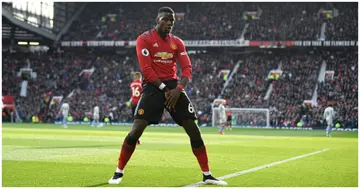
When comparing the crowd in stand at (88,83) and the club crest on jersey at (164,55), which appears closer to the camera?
the club crest on jersey at (164,55)

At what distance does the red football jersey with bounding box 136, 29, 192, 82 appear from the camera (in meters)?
8.91

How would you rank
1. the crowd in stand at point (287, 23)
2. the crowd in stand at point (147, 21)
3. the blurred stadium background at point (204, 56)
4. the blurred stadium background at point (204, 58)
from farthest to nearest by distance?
the crowd in stand at point (147, 21), the crowd in stand at point (287, 23), the blurred stadium background at point (204, 56), the blurred stadium background at point (204, 58)

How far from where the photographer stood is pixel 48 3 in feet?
203

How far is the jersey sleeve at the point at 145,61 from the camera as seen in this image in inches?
349

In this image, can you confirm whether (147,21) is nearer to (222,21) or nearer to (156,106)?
(222,21)

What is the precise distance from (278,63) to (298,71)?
117 inches

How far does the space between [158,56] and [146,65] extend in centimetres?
26

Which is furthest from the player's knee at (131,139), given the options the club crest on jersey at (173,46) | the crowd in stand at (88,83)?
the crowd in stand at (88,83)

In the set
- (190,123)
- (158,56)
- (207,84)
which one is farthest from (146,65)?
(207,84)

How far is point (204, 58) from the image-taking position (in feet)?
196

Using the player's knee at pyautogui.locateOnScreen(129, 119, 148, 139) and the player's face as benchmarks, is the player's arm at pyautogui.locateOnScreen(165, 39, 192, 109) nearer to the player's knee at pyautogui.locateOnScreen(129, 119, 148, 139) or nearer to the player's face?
the player's face

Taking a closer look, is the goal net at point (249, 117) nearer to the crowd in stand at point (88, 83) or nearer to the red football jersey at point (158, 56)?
the crowd in stand at point (88, 83)

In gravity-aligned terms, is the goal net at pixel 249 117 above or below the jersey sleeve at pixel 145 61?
below

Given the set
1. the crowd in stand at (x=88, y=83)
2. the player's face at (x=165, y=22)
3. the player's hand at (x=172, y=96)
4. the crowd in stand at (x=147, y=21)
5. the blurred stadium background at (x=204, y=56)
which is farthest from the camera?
the crowd in stand at (x=147, y=21)
